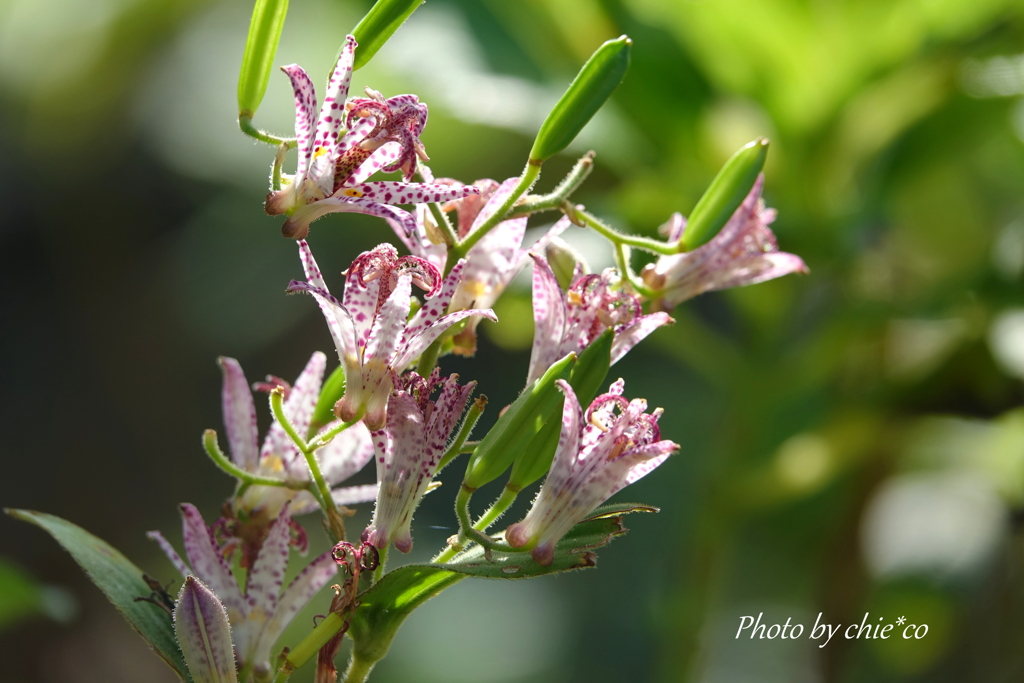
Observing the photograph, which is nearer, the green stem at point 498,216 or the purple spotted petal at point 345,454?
the green stem at point 498,216

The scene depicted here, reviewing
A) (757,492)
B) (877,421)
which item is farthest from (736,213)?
(877,421)

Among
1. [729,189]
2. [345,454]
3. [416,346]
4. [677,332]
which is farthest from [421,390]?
[677,332]

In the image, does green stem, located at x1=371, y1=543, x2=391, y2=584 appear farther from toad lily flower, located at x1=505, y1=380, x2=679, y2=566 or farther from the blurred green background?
the blurred green background

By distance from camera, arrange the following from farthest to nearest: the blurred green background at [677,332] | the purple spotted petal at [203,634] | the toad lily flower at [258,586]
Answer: the blurred green background at [677,332]
the toad lily flower at [258,586]
the purple spotted petal at [203,634]

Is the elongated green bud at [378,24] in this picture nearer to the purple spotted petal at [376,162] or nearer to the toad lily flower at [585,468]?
the purple spotted petal at [376,162]

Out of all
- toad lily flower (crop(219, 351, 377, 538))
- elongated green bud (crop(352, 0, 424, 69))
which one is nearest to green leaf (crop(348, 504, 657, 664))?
toad lily flower (crop(219, 351, 377, 538))

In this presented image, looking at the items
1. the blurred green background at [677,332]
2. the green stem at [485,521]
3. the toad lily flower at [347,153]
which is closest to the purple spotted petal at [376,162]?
the toad lily flower at [347,153]

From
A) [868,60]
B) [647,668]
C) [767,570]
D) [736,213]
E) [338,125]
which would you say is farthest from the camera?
[647,668]

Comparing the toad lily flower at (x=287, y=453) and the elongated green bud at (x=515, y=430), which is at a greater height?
the elongated green bud at (x=515, y=430)

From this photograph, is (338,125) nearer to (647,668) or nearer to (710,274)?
(710,274)
